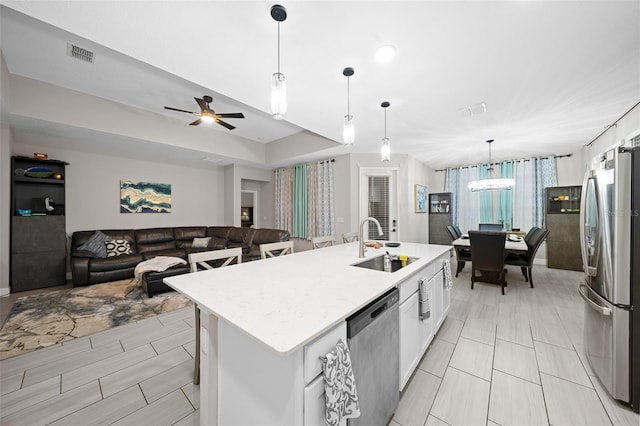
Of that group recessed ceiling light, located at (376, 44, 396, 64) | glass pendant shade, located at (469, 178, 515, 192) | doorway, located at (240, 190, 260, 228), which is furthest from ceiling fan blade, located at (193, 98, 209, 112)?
glass pendant shade, located at (469, 178, 515, 192)

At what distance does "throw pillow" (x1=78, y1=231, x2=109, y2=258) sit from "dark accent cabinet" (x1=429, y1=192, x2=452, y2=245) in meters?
7.43

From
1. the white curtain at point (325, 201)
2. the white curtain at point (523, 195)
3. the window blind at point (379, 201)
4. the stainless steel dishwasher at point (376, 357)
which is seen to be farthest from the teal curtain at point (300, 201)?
the white curtain at point (523, 195)

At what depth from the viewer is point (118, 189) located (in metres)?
4.84

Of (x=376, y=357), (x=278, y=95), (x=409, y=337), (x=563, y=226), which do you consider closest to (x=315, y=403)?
(x=376, y=357)

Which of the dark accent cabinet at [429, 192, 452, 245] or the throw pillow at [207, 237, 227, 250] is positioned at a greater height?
the dark accent cabinet at [429, 192, 452, 245]

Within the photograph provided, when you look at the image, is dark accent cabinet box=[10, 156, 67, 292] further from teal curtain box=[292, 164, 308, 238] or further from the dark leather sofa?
teal curtain box=[292, 164, 308, 238]

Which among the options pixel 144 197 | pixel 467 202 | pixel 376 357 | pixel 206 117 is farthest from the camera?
pixel 467 202

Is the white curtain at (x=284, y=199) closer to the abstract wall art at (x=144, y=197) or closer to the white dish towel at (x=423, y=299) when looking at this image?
the abstract wall art at (x=144, y=197)

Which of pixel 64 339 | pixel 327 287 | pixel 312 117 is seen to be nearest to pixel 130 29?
pixel 312 117

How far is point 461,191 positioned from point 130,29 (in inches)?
281

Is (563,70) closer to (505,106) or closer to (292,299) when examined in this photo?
(505,106)

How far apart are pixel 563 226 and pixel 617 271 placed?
15.6ft

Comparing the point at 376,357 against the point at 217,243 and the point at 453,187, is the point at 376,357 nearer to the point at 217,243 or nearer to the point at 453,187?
the point at 217,243

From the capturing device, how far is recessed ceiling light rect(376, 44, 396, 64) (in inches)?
75.9
